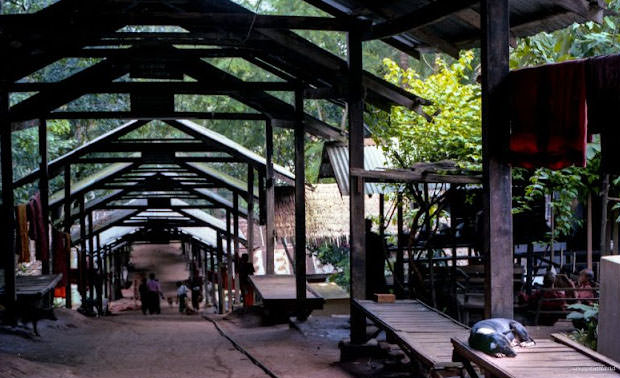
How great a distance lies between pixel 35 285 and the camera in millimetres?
13016

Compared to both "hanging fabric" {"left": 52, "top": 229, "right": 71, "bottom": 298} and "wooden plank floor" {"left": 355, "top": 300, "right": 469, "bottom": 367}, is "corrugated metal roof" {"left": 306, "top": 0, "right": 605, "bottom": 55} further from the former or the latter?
"hanging fabric" {"left": 52, "top": 229, "right": 71, "bottom": 298}

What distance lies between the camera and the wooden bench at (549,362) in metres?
4.89

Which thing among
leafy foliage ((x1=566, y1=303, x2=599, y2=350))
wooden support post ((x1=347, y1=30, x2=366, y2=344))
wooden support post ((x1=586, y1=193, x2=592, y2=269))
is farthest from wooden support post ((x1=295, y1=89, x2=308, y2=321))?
leafy foliage ((x1=566, y1=303, x2=599, y2=350))

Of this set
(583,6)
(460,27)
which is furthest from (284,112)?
(583,6)

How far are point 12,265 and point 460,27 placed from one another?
25.7 ft

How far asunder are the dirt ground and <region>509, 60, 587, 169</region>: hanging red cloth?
12.8 feet

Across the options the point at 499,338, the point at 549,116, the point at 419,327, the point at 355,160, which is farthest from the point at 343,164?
the point at 499,338

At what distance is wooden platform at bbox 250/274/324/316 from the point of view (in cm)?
1308

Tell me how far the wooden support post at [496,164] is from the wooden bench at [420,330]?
24.2 inches

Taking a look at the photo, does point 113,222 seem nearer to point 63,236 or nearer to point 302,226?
point 63,236

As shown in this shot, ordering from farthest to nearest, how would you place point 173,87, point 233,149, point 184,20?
point 233,149
point 173,87
point 184,20

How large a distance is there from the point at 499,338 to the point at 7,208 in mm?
9322

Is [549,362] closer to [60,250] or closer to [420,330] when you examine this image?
[420,330]

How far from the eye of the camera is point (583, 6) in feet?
21.7
